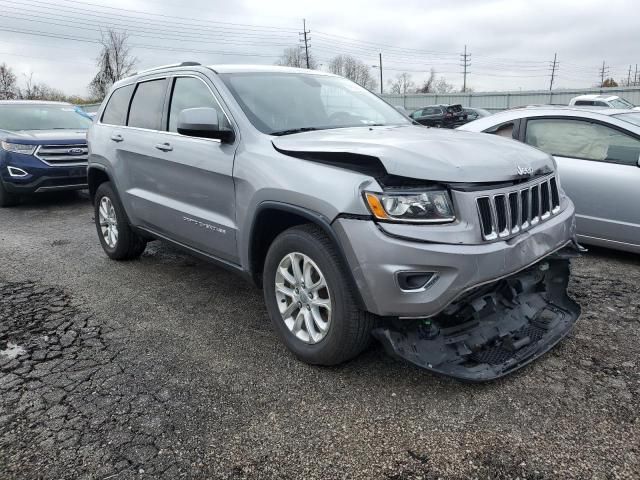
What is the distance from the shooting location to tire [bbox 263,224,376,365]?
280 cm

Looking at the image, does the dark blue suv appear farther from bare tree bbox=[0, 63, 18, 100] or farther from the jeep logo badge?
bare tree bbox=[0, 63, 18, 100]

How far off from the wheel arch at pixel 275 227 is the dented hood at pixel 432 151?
340 millimetres

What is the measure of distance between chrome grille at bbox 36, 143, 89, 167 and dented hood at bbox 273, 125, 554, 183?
6683 millimetres

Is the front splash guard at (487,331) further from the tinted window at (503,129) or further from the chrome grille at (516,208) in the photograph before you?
the tinted window at (503,129)

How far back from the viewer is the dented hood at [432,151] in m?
2.67

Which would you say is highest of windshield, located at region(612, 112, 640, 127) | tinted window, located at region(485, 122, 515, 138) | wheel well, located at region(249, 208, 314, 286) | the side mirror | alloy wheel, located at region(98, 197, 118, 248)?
the side mirror

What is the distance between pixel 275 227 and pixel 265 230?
71 millimetres

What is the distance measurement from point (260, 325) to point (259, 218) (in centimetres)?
97

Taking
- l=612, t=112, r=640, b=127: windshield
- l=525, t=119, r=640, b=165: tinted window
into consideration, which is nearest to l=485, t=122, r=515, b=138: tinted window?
l=525, t=119, r=640, b=165: tinted window

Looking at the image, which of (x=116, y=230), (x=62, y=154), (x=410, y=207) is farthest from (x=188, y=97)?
(x=62, y=154)

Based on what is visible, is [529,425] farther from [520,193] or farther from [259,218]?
[259,218]

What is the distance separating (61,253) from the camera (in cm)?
601

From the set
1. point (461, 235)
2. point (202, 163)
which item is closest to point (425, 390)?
point (461, 235)

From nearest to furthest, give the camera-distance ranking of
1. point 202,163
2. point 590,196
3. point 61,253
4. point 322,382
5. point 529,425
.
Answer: point 529,425 < point 322,382 < point 202,163 < point 590,196 < point 61,253
